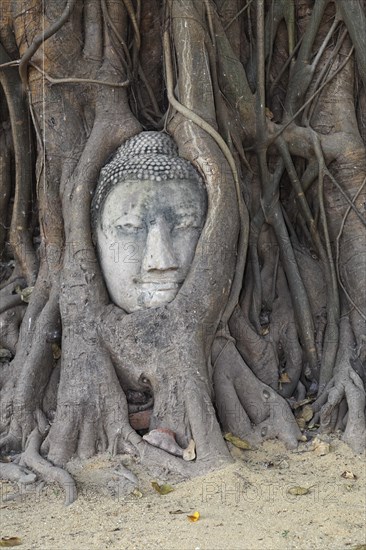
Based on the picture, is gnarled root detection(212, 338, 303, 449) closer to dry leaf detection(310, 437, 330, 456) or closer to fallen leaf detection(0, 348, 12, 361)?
dry leaf detection(310, 437, 330, 456)

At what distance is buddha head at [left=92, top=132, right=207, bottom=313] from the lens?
3.95 m

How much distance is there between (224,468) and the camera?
3.40 metres

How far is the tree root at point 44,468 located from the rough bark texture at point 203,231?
0.02 metres

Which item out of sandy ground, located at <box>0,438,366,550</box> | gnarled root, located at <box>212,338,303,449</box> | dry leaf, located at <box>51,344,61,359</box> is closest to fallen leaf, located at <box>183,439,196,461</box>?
sandy ground, located at <box>0,438,366,550</box>

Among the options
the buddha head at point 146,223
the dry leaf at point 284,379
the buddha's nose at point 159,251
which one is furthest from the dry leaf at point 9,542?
the dry leaf at point 284,379

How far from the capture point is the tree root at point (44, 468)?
10.8ft

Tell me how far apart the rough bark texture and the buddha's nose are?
0.14m

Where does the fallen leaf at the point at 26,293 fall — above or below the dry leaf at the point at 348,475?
above

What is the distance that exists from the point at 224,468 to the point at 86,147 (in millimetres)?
1971

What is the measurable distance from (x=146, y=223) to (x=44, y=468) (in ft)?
4.49

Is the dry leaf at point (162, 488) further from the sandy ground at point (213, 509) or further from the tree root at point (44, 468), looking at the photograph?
the tree root at point (44, 468)

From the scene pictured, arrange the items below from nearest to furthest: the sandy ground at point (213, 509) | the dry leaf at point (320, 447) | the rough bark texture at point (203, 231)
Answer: the sandy ground at point (213, 509), the dry leaf at point (320, 447), the rough bark texture at point (203, 231)

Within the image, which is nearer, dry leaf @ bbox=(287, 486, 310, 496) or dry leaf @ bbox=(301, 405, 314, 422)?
dry leaf @ bbox=(287, 486, 310, 496)

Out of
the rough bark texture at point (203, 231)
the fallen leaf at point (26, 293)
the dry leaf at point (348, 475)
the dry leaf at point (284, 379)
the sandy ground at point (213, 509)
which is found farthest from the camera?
the fallen leaf at point (26, 293)
